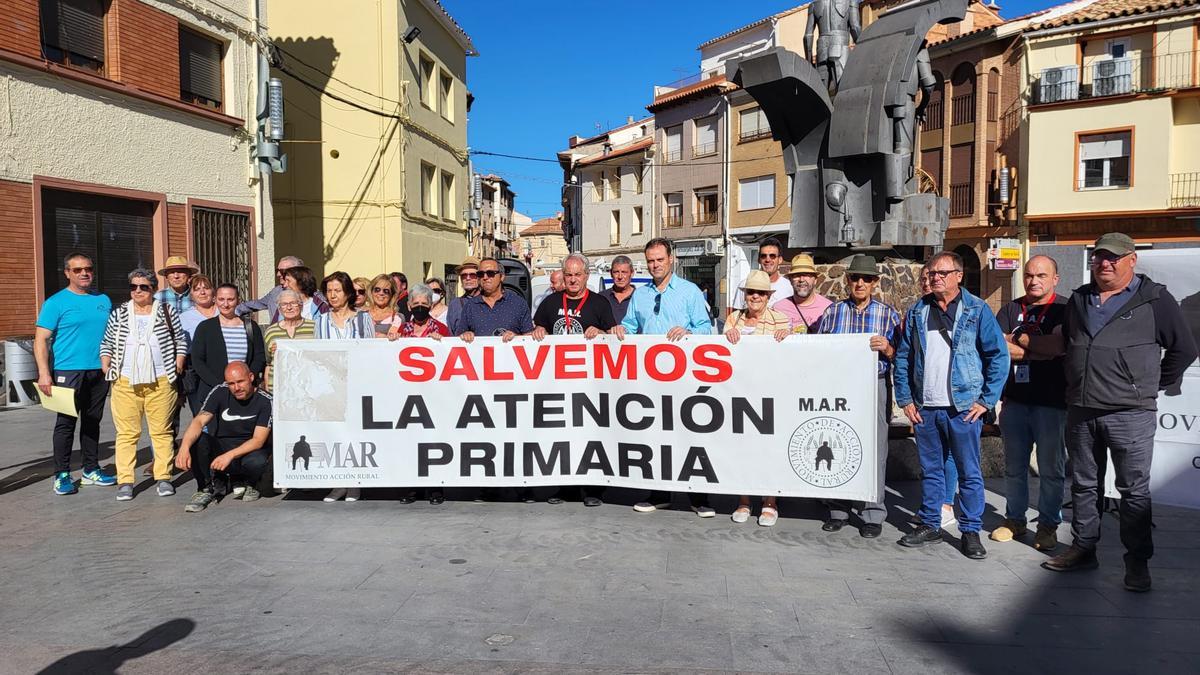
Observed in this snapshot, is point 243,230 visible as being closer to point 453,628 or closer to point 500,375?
point 500,375

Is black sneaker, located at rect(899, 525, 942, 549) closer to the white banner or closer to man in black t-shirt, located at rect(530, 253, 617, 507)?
the white banner

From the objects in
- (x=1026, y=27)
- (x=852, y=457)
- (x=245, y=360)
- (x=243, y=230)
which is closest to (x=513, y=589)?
(x=852, y=457)

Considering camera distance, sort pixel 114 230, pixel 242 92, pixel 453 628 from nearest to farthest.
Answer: pixel 453 628, pixel 114 230, pixel 242 92

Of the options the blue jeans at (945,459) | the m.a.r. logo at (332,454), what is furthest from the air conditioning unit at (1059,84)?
the m.a.r. logo at (332,454)

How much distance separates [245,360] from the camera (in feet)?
21.0

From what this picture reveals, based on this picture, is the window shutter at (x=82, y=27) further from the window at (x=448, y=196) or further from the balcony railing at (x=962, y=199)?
the balcony railing at (x=962, y=199)

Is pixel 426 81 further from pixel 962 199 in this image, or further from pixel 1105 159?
pixel 1105 159

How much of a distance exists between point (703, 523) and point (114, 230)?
36.8 ft

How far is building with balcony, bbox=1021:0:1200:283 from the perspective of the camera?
26.5 meters

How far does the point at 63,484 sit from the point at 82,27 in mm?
8700

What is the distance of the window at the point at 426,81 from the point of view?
23250 mm

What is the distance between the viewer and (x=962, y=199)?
31094 millimetres

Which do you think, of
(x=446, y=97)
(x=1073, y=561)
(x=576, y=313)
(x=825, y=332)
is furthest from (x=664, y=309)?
(x=446, y=97)

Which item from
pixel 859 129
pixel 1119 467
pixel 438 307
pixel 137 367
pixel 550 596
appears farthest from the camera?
pixel 859 129
